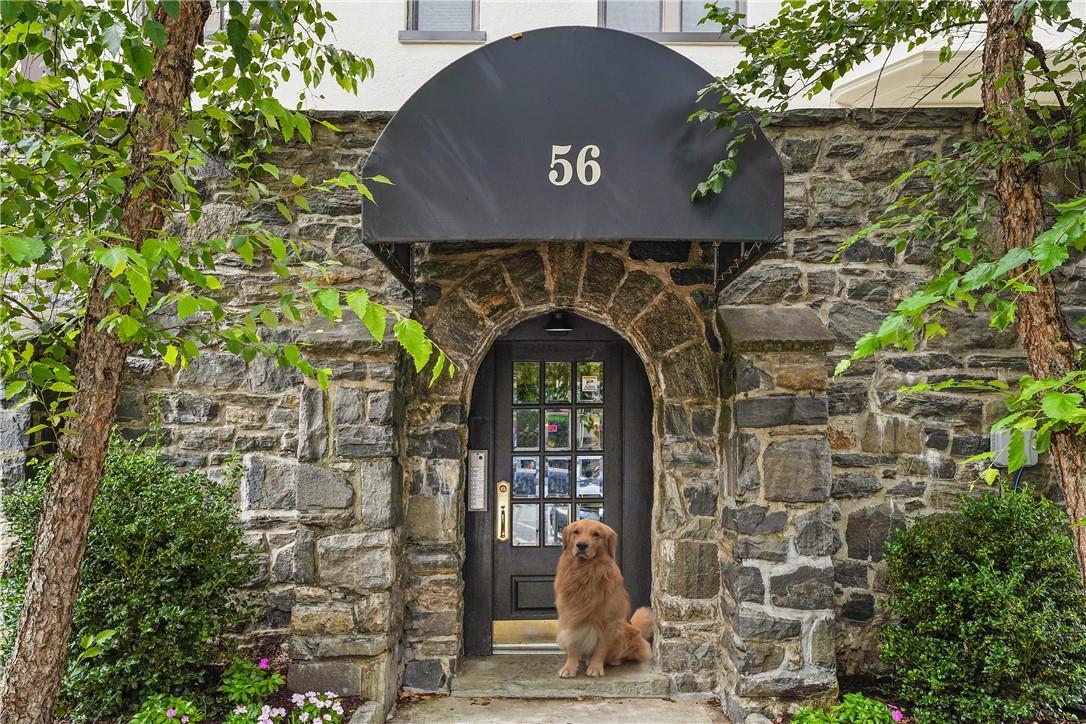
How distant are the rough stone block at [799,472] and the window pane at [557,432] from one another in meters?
1.65

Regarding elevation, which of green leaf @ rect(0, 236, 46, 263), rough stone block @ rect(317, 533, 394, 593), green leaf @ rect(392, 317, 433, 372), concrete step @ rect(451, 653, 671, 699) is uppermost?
green leaf @ rect(0, 236, 46, 263)

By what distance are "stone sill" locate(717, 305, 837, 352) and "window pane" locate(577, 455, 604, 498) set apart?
4.84ft

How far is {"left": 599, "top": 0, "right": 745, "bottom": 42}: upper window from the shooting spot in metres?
5.97

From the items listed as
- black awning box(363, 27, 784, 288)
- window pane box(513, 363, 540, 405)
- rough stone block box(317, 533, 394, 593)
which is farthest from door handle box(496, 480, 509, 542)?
black awning box(363, 27, 784, 288)

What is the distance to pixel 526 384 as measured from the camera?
541 cm

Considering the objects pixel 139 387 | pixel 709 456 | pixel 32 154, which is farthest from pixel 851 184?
pixel 139 387

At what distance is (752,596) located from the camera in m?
4.16

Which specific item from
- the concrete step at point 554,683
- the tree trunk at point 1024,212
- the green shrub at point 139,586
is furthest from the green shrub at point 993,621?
the green shrub at point 139,586

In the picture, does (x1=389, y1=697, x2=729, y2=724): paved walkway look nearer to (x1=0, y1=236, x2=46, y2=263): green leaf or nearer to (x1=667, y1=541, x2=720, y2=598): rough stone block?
(x1=667, y1=541, x2=720, y2=598): rough stone block

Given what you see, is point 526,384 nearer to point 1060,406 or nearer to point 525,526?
point 525,526

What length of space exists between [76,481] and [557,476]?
10.7ft

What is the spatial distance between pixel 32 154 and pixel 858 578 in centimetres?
489

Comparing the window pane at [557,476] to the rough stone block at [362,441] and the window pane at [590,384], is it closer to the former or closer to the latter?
the window pane at [590,384]

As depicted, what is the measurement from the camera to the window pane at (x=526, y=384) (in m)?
5.40
